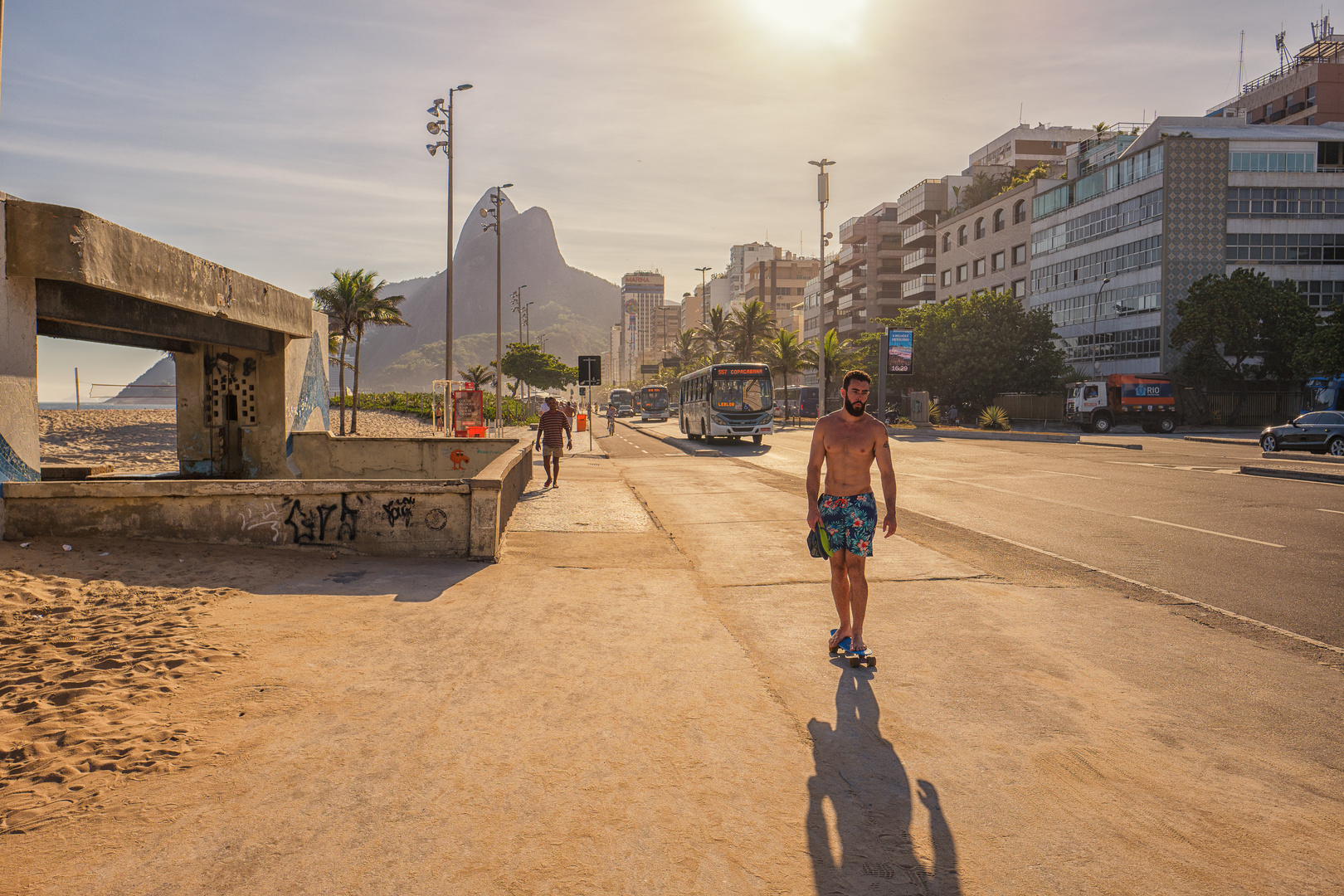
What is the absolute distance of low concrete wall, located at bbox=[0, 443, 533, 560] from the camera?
8.04m

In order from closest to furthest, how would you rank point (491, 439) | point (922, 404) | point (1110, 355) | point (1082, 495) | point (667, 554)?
point (667, 554), point (1082, 495), point (491, 439), point (922, 404), point (1110, 355)

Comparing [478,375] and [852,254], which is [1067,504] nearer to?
[478,375]

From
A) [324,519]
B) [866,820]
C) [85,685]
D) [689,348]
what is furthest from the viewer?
[689,348]

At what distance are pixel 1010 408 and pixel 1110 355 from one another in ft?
24.6

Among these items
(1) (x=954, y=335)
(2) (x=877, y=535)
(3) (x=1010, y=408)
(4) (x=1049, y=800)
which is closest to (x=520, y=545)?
(2) (x=877, y=535)

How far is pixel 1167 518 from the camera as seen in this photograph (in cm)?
1138

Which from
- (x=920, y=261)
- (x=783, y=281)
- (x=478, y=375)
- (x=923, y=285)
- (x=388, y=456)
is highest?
(x=783, y=281)

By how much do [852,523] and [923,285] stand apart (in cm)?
8025

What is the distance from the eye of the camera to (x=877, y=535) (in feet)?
31.9

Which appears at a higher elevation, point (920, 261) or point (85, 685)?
point (920, 261)

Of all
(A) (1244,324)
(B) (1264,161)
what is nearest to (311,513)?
(A) (1244,324)

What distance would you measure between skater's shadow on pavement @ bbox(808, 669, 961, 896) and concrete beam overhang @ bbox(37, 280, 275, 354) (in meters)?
9.98

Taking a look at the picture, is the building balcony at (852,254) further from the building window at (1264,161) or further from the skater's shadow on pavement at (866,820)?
the skater's shadow on pavement at (866,820)

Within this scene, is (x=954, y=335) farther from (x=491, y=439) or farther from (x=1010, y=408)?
(x=491, y=439)
